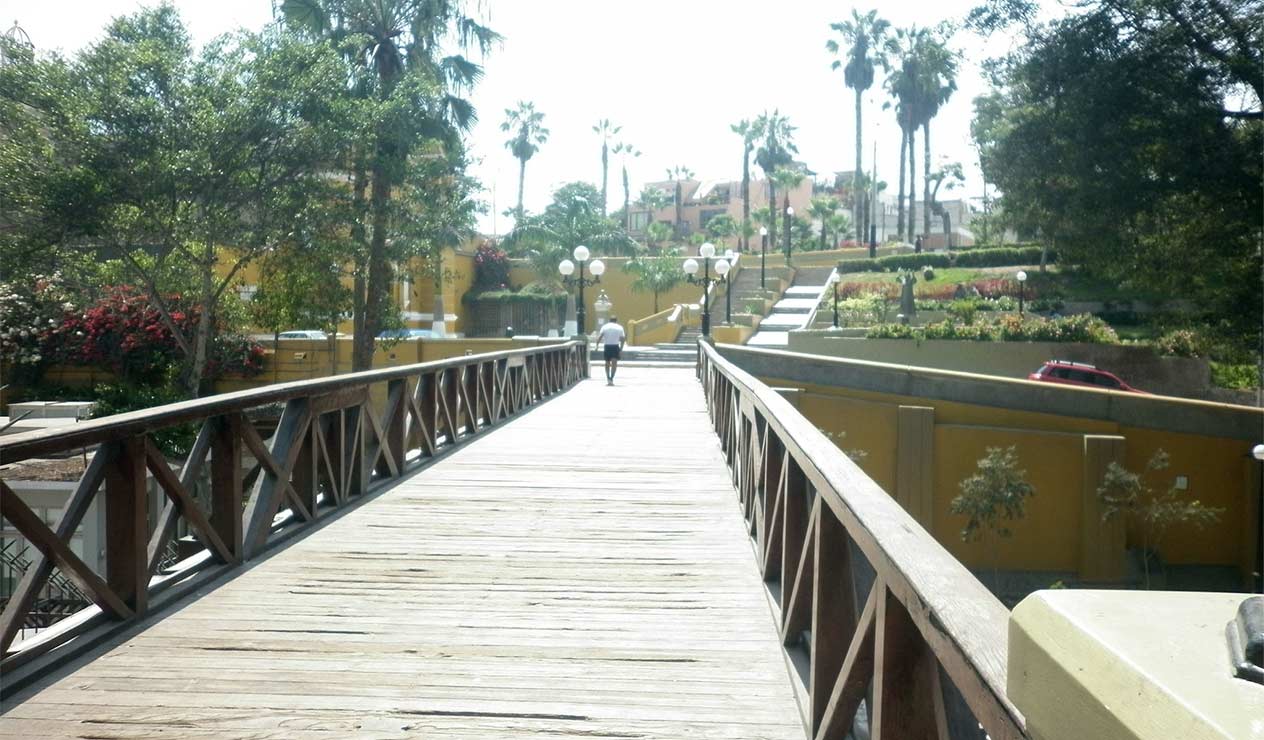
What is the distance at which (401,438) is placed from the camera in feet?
31.7

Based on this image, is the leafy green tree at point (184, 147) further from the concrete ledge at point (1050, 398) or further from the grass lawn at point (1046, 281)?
the grass lawn at point (1046, 281)

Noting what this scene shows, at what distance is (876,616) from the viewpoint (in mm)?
2578

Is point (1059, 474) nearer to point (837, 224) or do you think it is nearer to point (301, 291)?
point (301, 291)

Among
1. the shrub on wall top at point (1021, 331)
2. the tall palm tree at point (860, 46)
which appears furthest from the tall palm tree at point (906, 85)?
the shrub on wall top at point (1021, 331)

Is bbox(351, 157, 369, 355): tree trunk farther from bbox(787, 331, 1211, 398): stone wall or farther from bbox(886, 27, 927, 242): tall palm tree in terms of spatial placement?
bbox(886, 27, 927, 242): tall palm tree

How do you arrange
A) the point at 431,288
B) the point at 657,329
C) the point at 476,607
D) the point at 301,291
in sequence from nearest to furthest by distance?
1. the point at 476,607
2. the point at 301,291
3. the point at 657,329
4. the point at 431,288

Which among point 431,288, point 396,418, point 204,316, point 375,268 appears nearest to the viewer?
point 396,418

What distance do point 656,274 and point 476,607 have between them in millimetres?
47446

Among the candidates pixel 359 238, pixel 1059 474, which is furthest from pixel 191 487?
pixel 359 238

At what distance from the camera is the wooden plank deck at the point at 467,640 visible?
3.81 meters

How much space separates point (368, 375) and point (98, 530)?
5.83 m

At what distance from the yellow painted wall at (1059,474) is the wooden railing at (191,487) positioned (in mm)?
11639

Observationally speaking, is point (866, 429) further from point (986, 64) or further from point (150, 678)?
point (150, 678)

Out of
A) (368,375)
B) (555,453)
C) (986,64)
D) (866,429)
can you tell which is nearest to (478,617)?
(368,375)
